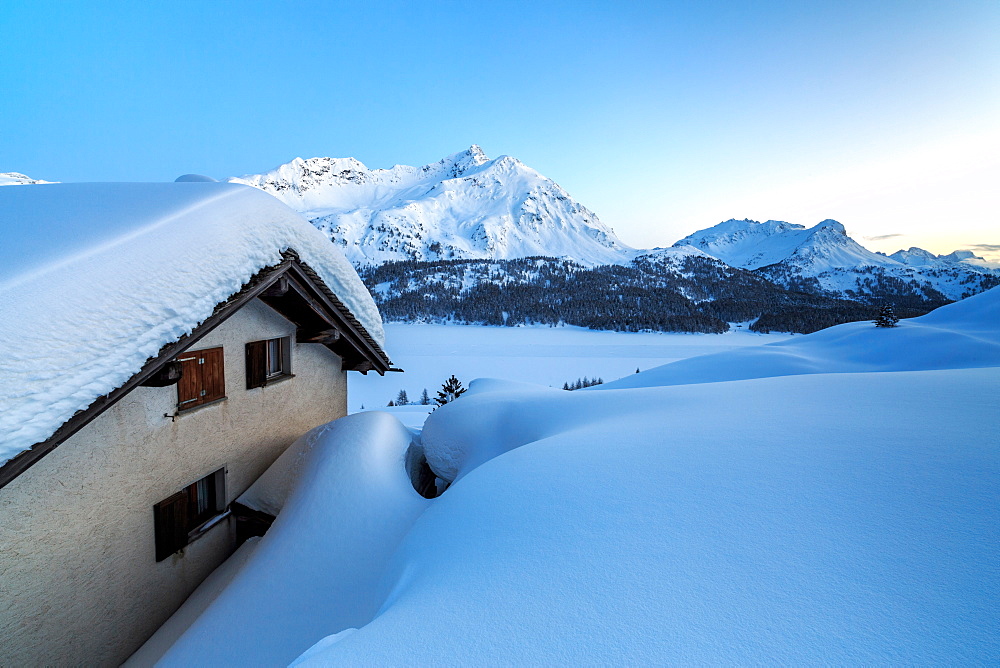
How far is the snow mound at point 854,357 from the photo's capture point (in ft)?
44.8

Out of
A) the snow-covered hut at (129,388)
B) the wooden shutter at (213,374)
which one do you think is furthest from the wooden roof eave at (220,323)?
the wooden shutter at (213,374)

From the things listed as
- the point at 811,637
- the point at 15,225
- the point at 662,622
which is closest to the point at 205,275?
the point at 15,225

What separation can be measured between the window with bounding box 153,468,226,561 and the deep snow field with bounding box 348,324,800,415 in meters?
8.06

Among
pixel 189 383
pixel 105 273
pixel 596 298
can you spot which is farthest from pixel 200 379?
pixel 596 298

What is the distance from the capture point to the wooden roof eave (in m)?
2.40

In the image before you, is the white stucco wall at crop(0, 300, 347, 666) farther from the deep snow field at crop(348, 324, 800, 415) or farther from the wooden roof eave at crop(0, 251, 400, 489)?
the deep snow field at crop(348, 324, 800, 415)

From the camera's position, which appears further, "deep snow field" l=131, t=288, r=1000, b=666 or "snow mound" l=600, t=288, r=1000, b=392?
"snow mound" l=600, t=288, r=1000, b=392

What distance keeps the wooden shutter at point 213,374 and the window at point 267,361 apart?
40 centimetres

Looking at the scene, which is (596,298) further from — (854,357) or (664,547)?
(664,547)

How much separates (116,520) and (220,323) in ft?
6.48

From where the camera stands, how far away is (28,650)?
3.00m

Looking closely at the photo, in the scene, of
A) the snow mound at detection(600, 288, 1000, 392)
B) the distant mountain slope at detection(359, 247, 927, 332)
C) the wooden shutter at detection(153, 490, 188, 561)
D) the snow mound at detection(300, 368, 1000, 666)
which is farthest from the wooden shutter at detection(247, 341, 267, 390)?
the distant mountain slope at detection(359, 247, 927, 332)

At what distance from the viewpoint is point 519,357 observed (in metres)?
33.2

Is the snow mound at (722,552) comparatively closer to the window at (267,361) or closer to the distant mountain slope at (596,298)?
the window at (267,361)
